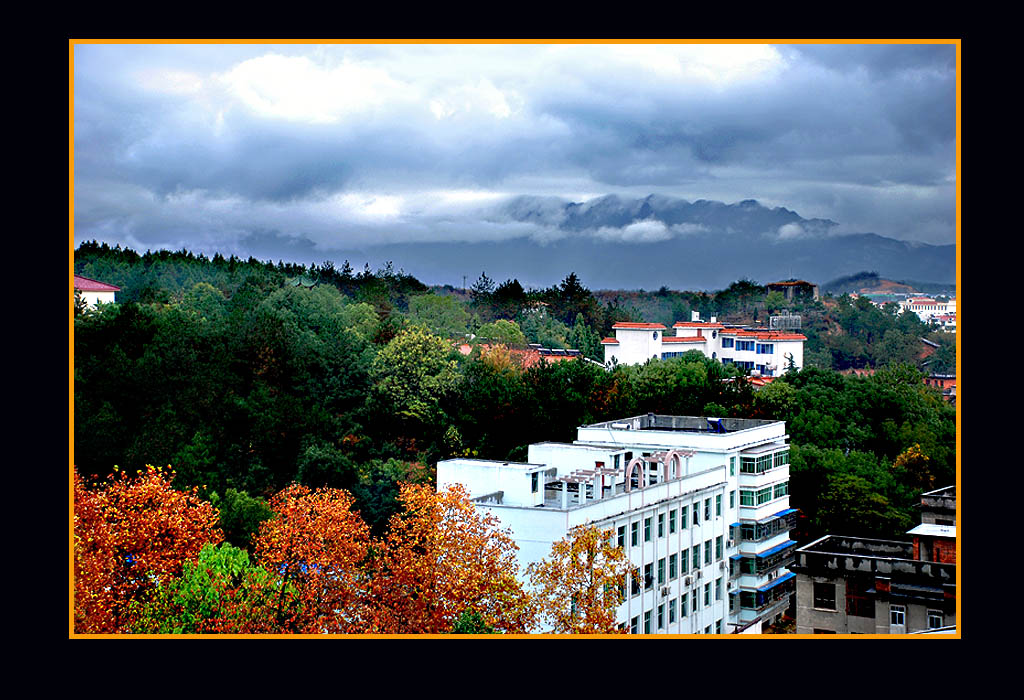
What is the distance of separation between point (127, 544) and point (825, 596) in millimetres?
5579

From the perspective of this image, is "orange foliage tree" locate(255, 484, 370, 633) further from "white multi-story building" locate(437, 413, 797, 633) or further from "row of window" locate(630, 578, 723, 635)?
"row of window" locate(630, 578, 723, 635)

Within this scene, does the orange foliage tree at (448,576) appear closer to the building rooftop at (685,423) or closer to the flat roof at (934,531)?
the flat roof at (934,531)

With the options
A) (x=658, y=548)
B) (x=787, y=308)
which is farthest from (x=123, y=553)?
(x=787, y=308)

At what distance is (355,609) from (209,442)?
5.28 meters

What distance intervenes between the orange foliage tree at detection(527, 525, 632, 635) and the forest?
276 cm

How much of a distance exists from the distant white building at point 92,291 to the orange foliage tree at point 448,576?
22.1 ft

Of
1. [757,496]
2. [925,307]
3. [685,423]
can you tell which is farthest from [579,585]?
[925,307]

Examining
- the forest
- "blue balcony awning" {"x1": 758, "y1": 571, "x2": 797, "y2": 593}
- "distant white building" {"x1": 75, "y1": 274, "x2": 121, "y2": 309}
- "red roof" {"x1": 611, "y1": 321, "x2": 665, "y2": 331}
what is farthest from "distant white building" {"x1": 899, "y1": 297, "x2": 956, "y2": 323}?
"distant white building" {"x1": 75, "y1": 274, "x2": 121, "y2": 309}

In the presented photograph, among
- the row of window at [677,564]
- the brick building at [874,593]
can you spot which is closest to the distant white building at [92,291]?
the row of window at [677,564]

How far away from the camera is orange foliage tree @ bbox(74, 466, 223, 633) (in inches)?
314

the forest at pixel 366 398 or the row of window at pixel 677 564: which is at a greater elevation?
the forest at pixel 366 398

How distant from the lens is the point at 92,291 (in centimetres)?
1357

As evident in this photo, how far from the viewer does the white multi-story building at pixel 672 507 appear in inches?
341

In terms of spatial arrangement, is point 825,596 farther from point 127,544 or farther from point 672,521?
point 127,544
